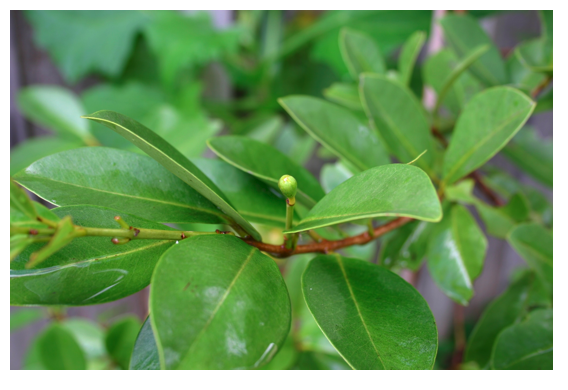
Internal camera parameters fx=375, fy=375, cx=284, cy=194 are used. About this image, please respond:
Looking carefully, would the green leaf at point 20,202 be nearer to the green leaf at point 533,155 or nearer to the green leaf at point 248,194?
the green leaf at point 248,194

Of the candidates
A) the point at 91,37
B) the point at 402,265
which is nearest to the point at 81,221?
the point at 402,265

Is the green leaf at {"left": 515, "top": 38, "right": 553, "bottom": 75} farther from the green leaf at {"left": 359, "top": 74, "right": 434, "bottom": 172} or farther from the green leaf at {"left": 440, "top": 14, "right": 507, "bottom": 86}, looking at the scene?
the green leaf at {"left": 359, "top": 74, "right": 434, "bottom": 172}

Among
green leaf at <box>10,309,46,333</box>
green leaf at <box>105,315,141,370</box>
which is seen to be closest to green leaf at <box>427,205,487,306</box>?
green leaf at <box>105,315,141,370</box>

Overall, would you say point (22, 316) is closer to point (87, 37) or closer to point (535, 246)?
point (87, 37)

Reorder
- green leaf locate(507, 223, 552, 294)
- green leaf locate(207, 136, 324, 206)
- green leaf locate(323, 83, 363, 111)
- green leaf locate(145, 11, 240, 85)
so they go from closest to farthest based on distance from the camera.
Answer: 1. green leaf locate(207, 136, 324, 206)
2. green leaf locate(507, 223, 552, 294)
3. green leaf locate(323, 83, 363, 111)
4. green leaf locate(145, 11, 240, 85)

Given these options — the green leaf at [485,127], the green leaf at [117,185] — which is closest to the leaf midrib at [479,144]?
the green leaf at [485,127]

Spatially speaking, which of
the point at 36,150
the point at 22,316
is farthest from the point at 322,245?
the point at 22,316
